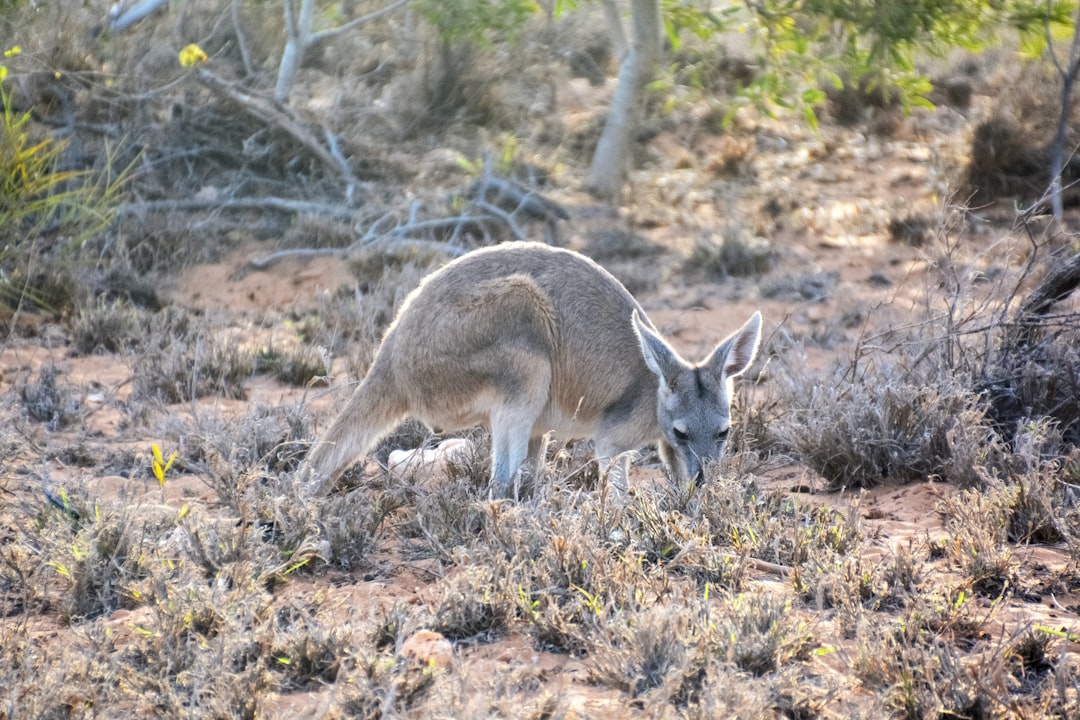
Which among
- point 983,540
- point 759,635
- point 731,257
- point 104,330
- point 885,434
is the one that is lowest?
point 731,257

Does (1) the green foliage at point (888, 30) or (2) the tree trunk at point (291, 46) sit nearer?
(1) the green foliage at point (888, 30)

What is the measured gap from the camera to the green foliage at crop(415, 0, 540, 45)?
10.5 m

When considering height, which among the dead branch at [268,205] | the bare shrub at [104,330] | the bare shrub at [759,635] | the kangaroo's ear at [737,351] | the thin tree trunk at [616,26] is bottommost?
the bare shrub at [104,330]

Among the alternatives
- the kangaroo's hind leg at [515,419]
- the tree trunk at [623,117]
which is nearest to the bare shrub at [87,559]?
the kangaroo's hind leg at [515,419]

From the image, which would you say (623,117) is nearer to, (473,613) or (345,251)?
(345,251)

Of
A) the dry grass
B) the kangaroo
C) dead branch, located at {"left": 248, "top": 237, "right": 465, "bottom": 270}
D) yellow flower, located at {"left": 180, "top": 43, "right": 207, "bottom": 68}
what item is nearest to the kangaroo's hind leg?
the kangaroo

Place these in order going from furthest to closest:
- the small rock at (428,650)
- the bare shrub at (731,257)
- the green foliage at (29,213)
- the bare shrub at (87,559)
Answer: the bare shrub at (731,257) < the green foliage at (29,213) < the bare shrub at (87,559) < the small rock at (428,650)

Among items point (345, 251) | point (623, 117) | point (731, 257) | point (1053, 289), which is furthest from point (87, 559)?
point (623, 117)

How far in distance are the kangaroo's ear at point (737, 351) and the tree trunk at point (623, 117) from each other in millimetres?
5960

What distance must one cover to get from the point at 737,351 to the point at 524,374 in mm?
A: 967

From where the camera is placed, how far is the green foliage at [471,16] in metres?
10.5

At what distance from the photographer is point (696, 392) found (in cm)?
503

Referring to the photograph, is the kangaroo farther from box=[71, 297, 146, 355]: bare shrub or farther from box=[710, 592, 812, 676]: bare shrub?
box=[71, 297, 146, 355]: bare shrub

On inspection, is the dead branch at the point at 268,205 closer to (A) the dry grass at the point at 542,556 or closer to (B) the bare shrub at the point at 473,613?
(A) the dry grass at the point at 542,556
